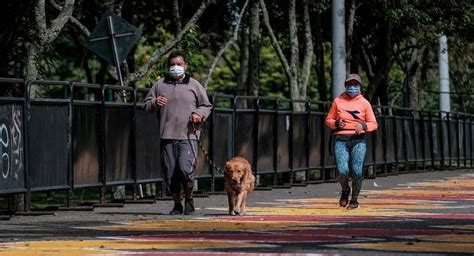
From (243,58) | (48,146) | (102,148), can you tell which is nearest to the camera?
(48,146)

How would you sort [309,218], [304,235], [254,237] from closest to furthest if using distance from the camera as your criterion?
[254,237] < [304,235] < [309,218]

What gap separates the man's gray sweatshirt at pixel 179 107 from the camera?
1905 centimetres

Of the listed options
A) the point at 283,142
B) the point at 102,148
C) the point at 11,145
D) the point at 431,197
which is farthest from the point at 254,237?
the point at 283,142

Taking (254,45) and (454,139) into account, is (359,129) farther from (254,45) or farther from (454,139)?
(454,139)

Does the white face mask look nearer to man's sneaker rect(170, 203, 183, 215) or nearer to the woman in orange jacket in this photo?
man's sneaker rect(170, 203, 183, 215)

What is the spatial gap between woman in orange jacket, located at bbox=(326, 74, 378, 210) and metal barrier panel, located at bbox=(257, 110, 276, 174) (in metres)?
7.36

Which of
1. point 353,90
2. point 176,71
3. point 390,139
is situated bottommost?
point 390,139

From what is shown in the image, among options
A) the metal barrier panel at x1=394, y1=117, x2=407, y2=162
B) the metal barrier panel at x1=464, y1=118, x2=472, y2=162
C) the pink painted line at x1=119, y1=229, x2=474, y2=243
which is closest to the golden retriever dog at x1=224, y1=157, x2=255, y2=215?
the pink painted line at x1=119, y1=229, x2=474, y2=243

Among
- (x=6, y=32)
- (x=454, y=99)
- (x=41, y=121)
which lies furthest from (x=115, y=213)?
(x=454, y=99)

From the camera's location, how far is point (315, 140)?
31469mm

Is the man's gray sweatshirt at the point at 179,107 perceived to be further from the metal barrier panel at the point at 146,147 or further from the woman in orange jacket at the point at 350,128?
the metal barrier panel at the point at 146,147

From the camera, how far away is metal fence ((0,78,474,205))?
64.2ft

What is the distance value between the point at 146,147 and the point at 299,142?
743 cm

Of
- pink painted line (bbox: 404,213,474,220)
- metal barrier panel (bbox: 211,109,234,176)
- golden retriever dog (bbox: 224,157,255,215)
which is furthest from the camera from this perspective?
metal barrier panel (bbox: 211,109,234,176)
